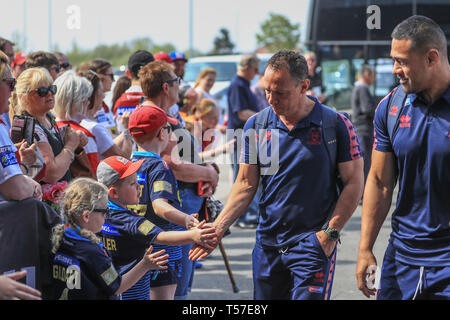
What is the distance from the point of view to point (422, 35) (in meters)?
3.28

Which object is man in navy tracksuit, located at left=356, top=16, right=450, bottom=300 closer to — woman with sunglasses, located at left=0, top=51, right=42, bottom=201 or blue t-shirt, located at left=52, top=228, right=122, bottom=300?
blue t-shirt, located at left=52, top=228, right=122, bottom=300

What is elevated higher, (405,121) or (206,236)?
(405,121)

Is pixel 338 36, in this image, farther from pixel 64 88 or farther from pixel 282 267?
pixel 282 267

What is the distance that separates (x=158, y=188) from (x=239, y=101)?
5185 millimetres

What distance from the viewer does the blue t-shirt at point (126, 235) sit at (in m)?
3.85

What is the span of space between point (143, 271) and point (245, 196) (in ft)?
2.73

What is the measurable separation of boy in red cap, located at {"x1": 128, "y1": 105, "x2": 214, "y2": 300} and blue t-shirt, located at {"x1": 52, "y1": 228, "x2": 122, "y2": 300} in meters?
0.89

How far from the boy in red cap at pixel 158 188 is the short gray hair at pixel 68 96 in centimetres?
94

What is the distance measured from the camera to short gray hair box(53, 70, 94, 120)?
5168 mm

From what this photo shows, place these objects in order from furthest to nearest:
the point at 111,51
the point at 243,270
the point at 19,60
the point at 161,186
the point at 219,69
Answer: the point at 111,51 → the point at 219,69 → the point at 19,60 → the point at 243,270 → the point at 161,186

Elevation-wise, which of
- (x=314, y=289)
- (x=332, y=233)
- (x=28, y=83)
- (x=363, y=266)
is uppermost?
(x=28, y=83)

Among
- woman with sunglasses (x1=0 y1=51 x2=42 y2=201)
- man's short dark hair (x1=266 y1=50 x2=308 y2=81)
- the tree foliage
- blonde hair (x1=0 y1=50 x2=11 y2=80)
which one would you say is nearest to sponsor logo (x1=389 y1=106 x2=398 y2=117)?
man's short dark hair (x1=266 y1=50 x2=308 y2=81)

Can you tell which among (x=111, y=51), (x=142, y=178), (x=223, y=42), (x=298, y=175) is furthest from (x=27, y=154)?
(x=111, y=51)

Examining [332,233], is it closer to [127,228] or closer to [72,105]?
[127,228]
